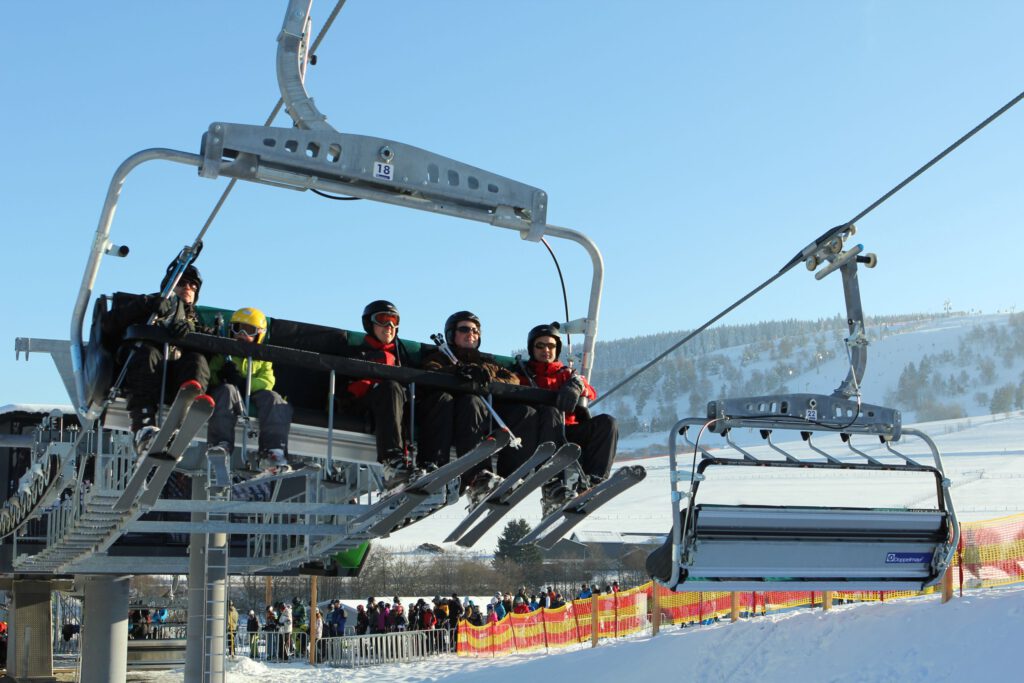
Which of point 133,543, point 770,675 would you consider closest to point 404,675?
point 133,543

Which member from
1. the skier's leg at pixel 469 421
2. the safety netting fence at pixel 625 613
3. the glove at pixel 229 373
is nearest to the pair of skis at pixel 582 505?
the skier's leg at pixel 469 421

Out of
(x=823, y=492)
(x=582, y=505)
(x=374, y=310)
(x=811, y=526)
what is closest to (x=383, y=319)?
(x=374, y=310)

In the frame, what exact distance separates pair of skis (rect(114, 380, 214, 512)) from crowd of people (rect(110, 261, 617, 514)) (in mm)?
129

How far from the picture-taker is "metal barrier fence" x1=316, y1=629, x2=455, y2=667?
23922mm

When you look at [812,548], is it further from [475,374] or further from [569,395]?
[475,374]

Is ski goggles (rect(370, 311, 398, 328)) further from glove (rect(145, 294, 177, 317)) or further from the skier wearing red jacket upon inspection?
glove (rect(145, 294, 177, 317))

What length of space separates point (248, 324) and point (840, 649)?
28.2 ft

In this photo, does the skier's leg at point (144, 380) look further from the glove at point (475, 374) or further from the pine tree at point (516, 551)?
the pine tree at point (516, 551)

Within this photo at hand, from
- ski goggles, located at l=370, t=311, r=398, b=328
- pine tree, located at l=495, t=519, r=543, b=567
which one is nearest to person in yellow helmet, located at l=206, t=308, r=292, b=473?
ski goggles, located at l=370, t=311, r=398, b=328

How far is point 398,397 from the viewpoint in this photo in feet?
27.9

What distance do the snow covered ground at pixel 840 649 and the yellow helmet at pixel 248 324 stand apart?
26.3 feet

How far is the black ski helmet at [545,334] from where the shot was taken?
948cm

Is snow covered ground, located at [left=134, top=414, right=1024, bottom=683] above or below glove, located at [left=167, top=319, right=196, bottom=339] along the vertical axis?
below

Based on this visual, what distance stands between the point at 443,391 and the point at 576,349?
124 centimetres
